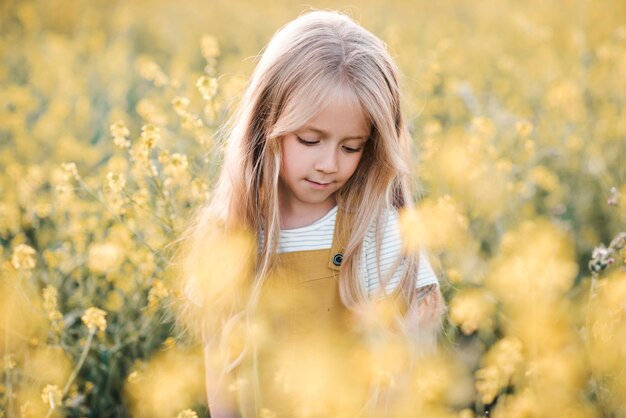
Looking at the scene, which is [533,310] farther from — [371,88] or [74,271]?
[74,271]

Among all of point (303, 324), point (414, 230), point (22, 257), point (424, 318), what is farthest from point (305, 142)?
point (22, 257)

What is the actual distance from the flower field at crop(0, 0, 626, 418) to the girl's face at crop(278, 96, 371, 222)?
26 centimetres

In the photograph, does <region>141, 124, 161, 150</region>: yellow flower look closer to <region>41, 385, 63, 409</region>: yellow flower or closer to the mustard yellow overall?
the mustard yellow overall

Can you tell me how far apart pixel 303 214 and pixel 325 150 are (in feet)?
1.01

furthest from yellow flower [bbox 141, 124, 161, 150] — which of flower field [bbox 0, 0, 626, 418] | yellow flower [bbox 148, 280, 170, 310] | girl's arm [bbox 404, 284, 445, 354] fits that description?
girl's arm [bbox 404, 284, 445, 354]

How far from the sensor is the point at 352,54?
178 cm

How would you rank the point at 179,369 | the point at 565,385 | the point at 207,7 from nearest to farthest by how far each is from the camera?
the point at 565,385, the point at 179,369, the point at 207,7

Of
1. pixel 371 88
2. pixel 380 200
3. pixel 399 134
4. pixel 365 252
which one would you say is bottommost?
pixel 365 252

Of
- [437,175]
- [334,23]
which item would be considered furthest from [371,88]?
[437,175]

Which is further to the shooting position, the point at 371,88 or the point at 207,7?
the point at 207,7

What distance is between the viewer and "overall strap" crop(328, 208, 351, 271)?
1922 mm

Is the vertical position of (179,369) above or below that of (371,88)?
below

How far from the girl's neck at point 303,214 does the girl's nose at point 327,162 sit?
0.89ft

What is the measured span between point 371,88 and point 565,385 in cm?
92
